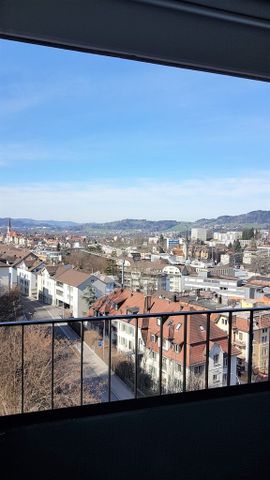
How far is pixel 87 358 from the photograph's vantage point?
93.3 inches

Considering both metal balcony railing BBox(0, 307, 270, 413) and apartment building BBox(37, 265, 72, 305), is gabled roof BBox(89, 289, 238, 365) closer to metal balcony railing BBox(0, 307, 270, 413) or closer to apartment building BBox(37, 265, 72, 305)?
metal balcony railing BBox(0, 307, 270, 413)

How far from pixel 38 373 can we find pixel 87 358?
1.07 feet

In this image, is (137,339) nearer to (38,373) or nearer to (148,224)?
(38,373)

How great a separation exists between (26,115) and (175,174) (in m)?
1.07

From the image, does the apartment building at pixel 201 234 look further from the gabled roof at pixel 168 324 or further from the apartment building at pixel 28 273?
the apartment building at pixel 28 273

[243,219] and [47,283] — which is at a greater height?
[243,219]

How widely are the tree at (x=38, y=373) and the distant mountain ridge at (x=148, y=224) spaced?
26.0 inches

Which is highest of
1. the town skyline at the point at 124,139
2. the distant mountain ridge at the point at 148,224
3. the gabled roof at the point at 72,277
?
Answer: the town skyline at the point at 124,139

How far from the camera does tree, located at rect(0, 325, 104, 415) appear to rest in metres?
2.14

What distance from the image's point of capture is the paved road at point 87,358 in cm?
220

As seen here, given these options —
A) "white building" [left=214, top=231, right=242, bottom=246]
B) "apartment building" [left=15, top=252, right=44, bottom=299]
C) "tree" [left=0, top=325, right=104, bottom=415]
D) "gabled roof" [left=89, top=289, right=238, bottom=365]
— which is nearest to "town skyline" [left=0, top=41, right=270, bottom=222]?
"white building" [left=214, top=231, right=242, bottom=246]

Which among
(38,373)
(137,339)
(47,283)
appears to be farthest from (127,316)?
(38,373)

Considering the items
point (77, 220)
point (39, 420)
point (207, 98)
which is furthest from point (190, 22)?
point (39, 420)

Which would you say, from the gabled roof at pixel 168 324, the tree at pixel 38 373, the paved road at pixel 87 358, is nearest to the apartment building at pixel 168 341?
the gabled roof at pixel 168 324
